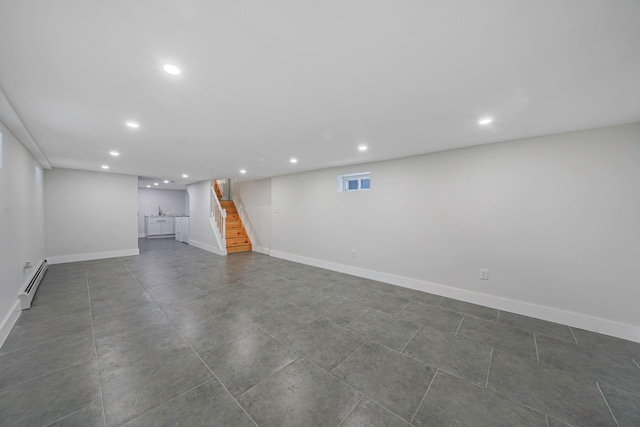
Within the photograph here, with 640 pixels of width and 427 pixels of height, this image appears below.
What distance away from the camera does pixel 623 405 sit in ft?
5.49

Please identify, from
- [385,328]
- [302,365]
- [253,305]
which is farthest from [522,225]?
[253,305]

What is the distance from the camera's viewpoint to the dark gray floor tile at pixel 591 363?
1.91 meters

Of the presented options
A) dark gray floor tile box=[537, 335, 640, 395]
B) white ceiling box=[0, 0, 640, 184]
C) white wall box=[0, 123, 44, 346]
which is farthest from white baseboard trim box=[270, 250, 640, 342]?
white wall box=[0, 123, 44, 346]

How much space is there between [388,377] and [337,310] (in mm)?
1297

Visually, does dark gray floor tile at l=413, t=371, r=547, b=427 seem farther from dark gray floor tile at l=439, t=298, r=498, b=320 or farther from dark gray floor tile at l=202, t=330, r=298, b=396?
dark gray floor tile at l=439, t=298, r=498, b=320

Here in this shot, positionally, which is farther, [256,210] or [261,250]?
[256,210]

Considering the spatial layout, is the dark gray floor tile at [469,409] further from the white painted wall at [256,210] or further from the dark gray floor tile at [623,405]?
the white painted wall at [256,210]

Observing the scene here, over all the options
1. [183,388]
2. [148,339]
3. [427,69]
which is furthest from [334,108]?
[148,339]

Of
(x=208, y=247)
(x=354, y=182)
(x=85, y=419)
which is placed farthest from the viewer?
(x=208, y=247)

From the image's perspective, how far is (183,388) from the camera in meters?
1.75

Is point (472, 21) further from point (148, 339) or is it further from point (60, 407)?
point (148, 339)

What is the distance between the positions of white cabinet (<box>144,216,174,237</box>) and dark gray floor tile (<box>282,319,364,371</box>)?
10.3 meters

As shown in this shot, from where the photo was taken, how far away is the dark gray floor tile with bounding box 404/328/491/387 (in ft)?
6.48

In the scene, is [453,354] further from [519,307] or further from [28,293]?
[28,293]
